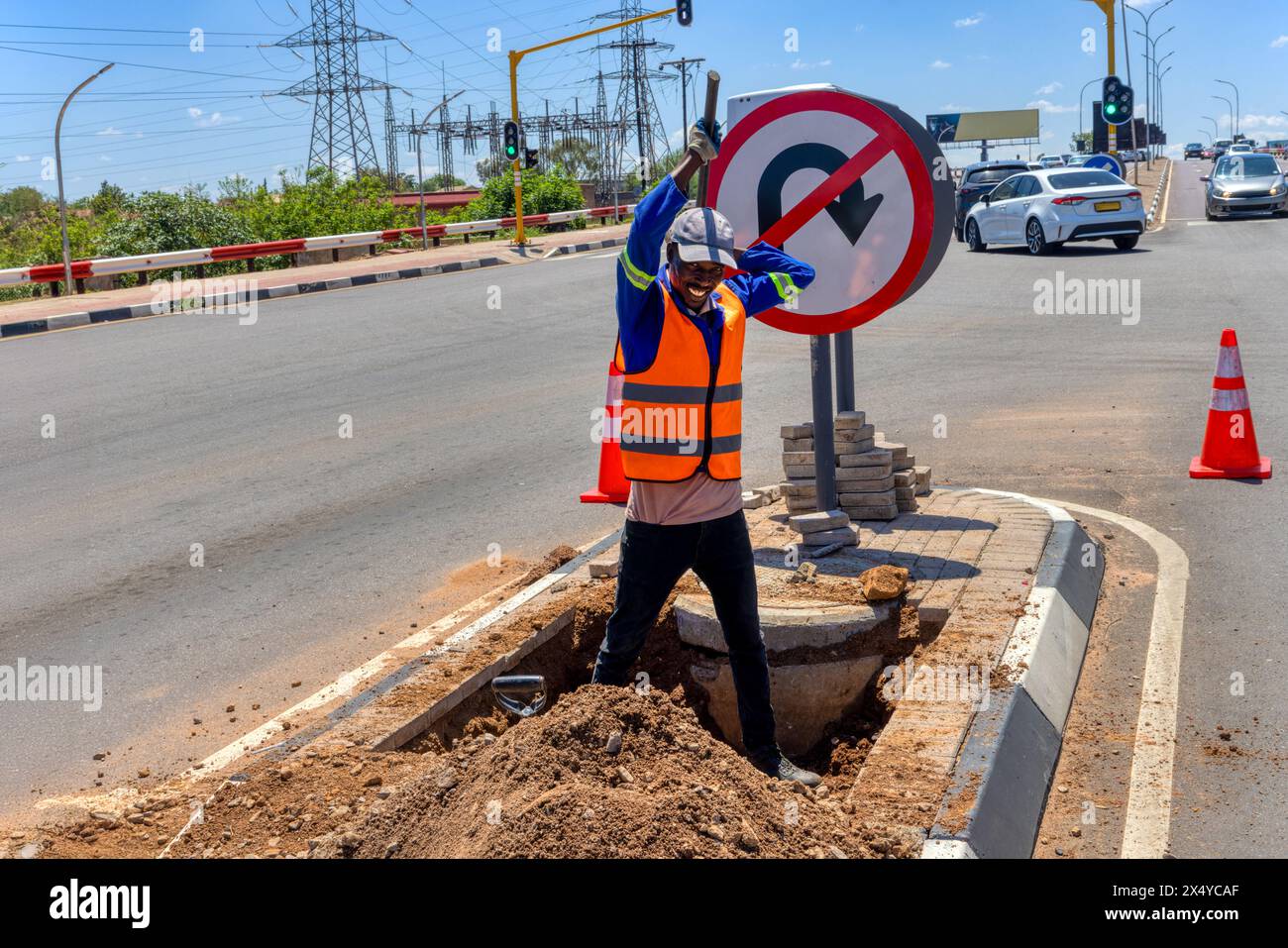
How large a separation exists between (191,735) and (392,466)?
4847 mm

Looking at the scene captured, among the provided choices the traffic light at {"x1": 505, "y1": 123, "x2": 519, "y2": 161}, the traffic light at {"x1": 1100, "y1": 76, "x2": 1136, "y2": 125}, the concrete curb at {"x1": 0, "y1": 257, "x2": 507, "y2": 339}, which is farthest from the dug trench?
the traffic light at {"x1": 505, "y1": 123, "x2": 519, "y2": 161}

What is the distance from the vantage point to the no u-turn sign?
599 centimetres

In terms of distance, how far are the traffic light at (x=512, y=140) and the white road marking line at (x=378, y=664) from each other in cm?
2856

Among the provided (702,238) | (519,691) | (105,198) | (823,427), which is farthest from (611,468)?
(105,198)

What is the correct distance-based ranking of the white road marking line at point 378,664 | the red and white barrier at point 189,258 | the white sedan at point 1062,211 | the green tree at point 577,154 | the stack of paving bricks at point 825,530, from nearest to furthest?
the white road marking line at point 378,664 < the stack of paving bricks at point 825,530 < the red and white barrier at point 189,258 < the white sedan at point 1062,211 < the green tree at point 577,154

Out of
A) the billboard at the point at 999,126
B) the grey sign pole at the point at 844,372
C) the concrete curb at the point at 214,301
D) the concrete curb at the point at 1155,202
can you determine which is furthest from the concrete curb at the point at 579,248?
the billboard at the point at 999,126

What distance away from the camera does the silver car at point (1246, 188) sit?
3180 centimetres

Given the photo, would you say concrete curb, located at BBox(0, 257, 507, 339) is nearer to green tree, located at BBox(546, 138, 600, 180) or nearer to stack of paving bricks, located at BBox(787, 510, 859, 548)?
stack of paving bricks, located at BBox(787, 510, 859, 548)

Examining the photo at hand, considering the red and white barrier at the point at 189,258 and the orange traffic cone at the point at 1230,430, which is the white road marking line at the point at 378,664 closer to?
the orange traffic cone at the point at 1230,430

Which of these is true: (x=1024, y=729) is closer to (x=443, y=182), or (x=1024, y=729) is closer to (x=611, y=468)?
(x=611, y=468)

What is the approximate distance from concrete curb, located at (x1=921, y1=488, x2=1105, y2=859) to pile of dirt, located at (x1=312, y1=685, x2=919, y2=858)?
0.26 metres

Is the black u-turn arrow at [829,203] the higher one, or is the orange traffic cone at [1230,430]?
the black u-turn arrow at [829,203]

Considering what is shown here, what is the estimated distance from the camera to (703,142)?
466cm

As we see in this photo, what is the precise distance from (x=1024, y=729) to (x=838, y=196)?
8.70 feet
